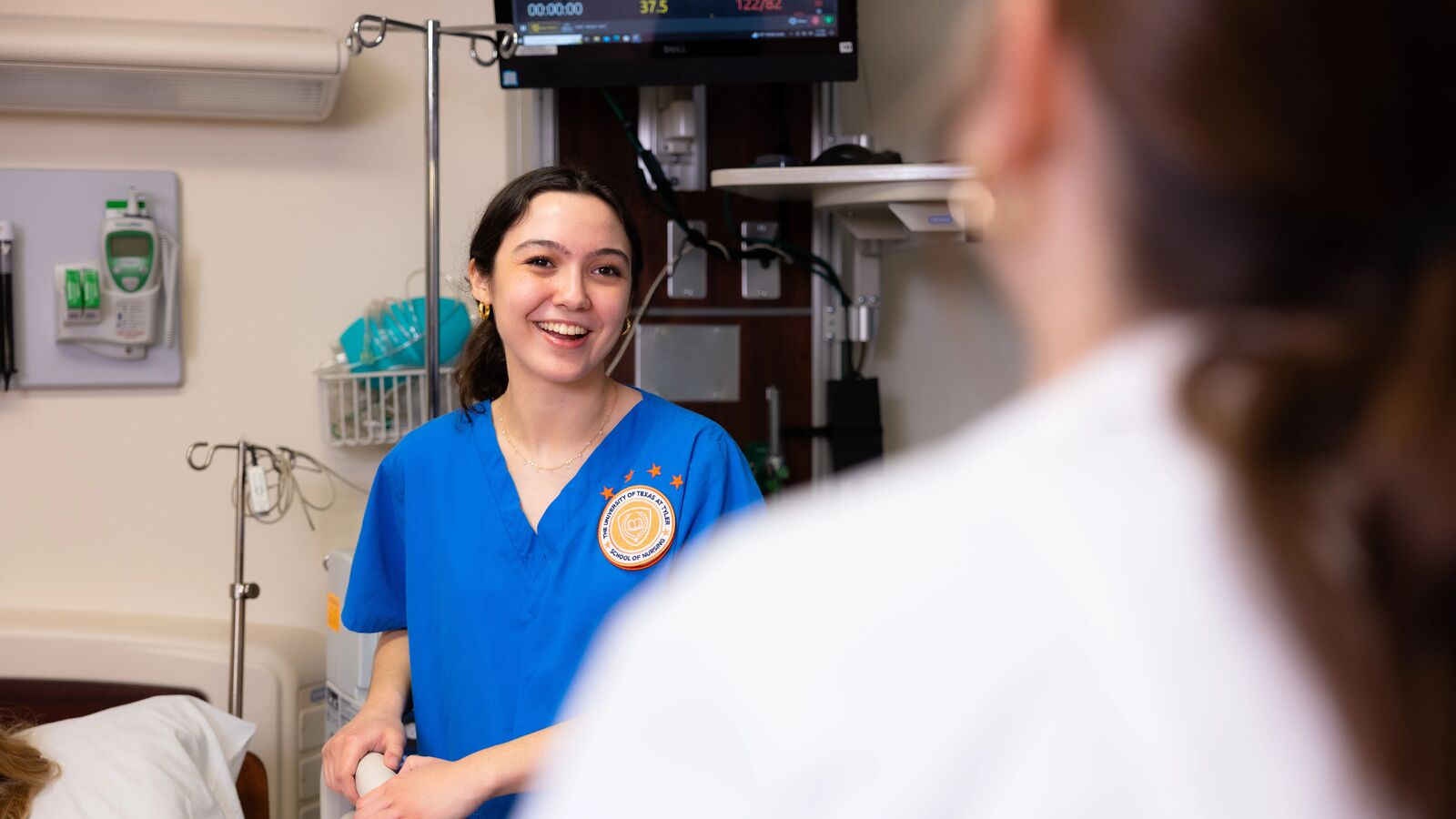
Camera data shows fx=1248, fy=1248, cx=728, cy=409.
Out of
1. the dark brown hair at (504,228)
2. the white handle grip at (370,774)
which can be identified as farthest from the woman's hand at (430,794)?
the dark brown hair at (504,228)

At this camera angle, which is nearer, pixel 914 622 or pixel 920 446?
pixel 914 622

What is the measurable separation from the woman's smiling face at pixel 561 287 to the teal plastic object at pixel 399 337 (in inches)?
34.7

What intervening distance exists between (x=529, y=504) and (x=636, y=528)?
16 centimetres

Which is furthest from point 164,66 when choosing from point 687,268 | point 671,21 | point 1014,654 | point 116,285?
point 1014,654

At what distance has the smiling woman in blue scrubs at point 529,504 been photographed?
1.54m

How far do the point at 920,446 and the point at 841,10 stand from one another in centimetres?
94

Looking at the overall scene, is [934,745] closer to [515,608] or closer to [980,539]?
[980,539]

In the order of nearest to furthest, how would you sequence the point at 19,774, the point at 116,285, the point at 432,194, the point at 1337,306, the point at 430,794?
the point at 1337,306 → the point at 430,794 → the point at 19,774 → the point at 432,194 → the point at 116,285

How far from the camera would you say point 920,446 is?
9.00ft

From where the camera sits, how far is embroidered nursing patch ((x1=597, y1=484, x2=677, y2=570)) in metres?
1.54

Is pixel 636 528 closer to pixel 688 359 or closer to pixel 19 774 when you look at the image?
pixel 19 774

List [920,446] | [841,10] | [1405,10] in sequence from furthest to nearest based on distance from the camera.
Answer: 1. [920,446]
2. [841,10]
3. [1405,10]

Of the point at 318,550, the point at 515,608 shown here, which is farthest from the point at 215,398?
the point at 515,608

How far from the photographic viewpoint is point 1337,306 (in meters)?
0.36
